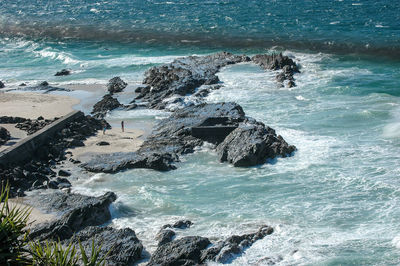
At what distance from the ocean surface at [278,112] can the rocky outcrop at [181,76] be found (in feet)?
4.02

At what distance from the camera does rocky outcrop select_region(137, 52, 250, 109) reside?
3912 centimetres

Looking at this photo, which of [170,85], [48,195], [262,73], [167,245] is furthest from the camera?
[262,73]

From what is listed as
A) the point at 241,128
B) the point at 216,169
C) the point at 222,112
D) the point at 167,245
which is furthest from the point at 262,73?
the point at 167,245

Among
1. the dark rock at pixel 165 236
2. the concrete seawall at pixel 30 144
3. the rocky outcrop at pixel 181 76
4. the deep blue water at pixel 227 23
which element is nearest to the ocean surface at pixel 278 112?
the deep blue water at pixel 227 23

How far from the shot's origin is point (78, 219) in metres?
21.2

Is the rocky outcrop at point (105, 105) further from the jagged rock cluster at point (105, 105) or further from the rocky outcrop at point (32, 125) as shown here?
the rocky outcrop at point (32, 125)

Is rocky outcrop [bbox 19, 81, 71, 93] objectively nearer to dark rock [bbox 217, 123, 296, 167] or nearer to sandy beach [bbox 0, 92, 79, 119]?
sandy beach [bbox 0, 92, 79, 119]

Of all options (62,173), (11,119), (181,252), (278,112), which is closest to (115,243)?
(181,252)

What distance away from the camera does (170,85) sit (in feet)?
133

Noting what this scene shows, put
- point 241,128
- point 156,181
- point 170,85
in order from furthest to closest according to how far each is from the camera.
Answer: point 170,85 → point 241,128 → point 156,181

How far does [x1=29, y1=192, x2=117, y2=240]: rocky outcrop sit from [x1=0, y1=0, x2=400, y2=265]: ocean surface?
2.24ft

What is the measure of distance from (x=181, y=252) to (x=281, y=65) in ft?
92.9

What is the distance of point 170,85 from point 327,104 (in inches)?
436

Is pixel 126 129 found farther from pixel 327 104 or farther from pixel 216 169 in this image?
pixel 327 104
